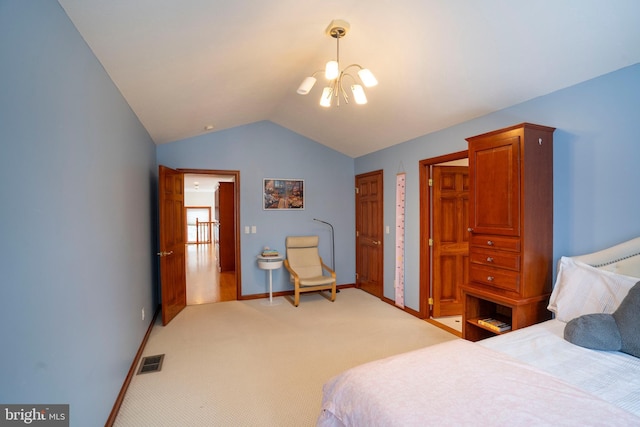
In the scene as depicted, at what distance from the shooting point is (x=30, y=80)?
119cm

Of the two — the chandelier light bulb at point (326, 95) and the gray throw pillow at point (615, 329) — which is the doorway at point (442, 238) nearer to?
the chandelier light bulb at point (326, 95)

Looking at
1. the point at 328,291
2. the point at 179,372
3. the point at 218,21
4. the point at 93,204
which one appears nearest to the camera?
the point at 93,204

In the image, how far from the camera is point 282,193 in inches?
209

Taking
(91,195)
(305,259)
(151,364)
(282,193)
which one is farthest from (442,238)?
(91,195)

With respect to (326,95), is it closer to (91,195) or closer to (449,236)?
(91,195)

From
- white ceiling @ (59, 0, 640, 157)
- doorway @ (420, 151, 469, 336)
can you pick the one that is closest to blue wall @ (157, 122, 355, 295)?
white ceiling @ (59, 0, 640, 157)

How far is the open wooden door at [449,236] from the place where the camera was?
4.03 m

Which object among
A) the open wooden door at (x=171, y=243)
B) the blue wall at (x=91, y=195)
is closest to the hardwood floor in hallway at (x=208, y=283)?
the open wooden door at (x=171, y=243)

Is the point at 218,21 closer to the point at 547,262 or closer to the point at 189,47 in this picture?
the point at 189,47

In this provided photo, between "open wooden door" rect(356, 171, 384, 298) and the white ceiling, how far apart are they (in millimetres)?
1621

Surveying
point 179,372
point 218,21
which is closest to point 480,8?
point 218,21

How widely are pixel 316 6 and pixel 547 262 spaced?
2666mm

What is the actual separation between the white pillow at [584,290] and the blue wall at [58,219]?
293 centimetres

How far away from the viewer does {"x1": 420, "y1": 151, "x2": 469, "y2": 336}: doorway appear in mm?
4027
